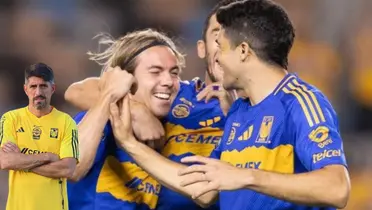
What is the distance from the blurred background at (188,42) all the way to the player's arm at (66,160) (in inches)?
173

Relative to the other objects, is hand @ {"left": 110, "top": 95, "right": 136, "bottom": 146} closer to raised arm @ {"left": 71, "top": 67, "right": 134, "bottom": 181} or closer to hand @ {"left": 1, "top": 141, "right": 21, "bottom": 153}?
raised arm @ {"left": 71, "top": 67, "right": 134, "bottom": 181}

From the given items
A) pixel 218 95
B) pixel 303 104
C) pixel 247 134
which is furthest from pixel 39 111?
pixel 218 95

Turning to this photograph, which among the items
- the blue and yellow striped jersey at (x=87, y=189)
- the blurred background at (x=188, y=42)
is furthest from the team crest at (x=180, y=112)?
the blurred background at (x=188, y=42)

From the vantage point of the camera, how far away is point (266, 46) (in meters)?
3.69

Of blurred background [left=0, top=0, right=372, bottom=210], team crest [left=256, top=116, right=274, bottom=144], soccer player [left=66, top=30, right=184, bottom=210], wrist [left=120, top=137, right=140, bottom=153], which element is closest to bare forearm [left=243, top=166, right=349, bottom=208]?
team crest [left=256, top=116, right=274, bottom=144]

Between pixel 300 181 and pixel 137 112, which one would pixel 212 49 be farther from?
pixel 300 181

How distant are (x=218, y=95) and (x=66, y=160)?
136cm

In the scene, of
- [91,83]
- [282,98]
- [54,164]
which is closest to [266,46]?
[282,98]

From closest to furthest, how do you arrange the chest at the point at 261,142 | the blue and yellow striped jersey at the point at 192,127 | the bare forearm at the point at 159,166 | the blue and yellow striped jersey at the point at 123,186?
the chest at the point at 261,142 → the bare forearm at the point at 159,166 → the blue and yellow striped jersey at the point at 123,186 → the blue and yellow striped jersey at the point at 192,127

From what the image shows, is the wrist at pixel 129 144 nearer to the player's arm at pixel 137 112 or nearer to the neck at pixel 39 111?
the player's arm at pixel 137 112

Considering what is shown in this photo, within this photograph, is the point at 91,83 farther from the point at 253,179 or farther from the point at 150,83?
the point at 253,179

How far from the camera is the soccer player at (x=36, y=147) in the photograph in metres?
3.28

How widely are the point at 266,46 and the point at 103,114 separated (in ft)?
2.87

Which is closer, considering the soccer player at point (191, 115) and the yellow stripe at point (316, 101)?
the yellow stripe at point (316, 101)
